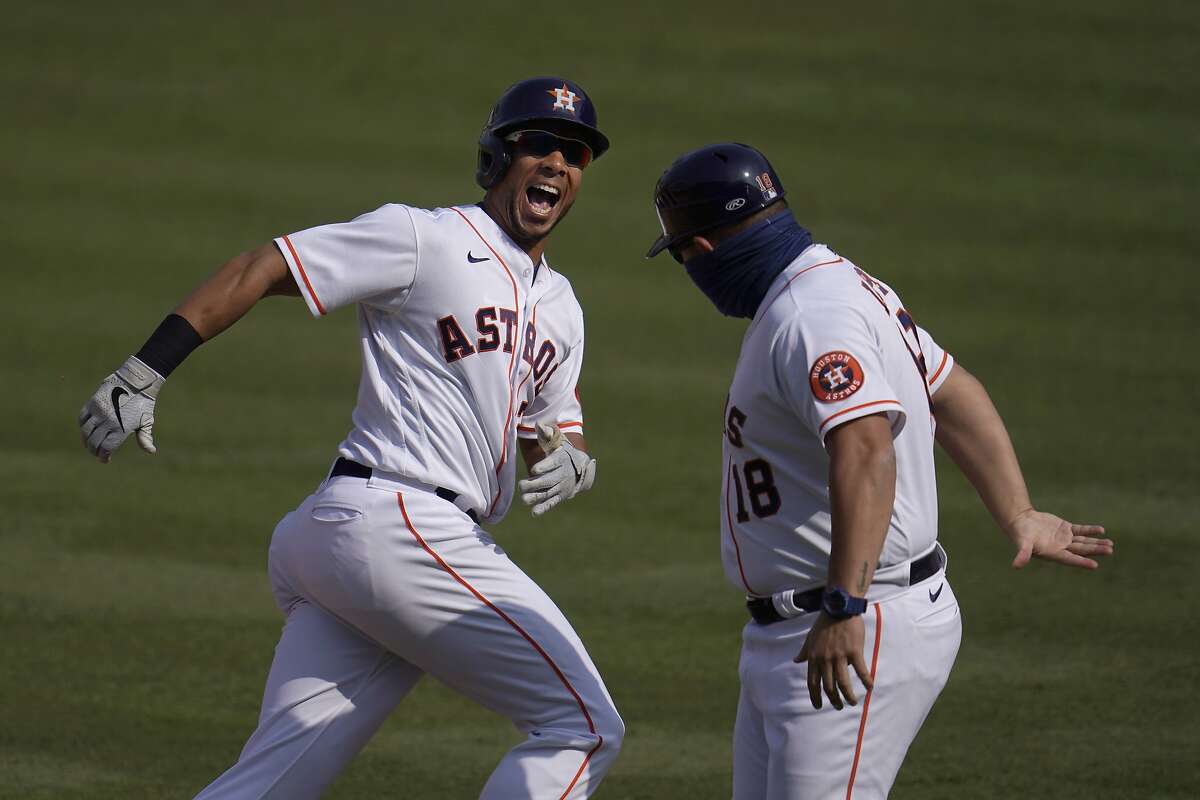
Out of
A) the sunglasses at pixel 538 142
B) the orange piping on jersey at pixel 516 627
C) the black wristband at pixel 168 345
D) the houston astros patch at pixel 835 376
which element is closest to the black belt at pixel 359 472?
the orange piping on jersey at pixel 516 627

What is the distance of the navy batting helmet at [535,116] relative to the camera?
165 inches

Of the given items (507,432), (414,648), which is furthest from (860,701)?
(507,432)

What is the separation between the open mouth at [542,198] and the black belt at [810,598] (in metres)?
1.32

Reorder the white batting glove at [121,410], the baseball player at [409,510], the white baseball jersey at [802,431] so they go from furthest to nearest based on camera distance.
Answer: the baseball player at [409,510] → the white batting glove at [121,410] → the white baseball jersey at [802,431]

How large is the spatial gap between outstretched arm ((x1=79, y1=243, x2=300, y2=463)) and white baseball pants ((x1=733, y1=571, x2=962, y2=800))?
1.47m

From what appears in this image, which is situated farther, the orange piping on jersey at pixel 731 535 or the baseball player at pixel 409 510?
the baseball player at pixel 409 510

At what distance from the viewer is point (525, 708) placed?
3.79 metres

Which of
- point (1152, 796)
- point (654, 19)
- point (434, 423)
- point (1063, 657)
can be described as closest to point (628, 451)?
point (1063, 657)

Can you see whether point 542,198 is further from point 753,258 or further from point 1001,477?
point 1001,477

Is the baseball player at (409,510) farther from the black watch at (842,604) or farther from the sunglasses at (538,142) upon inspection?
the black watch at (842,604)

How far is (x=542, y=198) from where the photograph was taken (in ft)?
14.0

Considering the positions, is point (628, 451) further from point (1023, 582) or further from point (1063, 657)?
point (1063, 657)

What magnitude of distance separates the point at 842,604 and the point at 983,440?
3.18 feet

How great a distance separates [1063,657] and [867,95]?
10.4 meters
